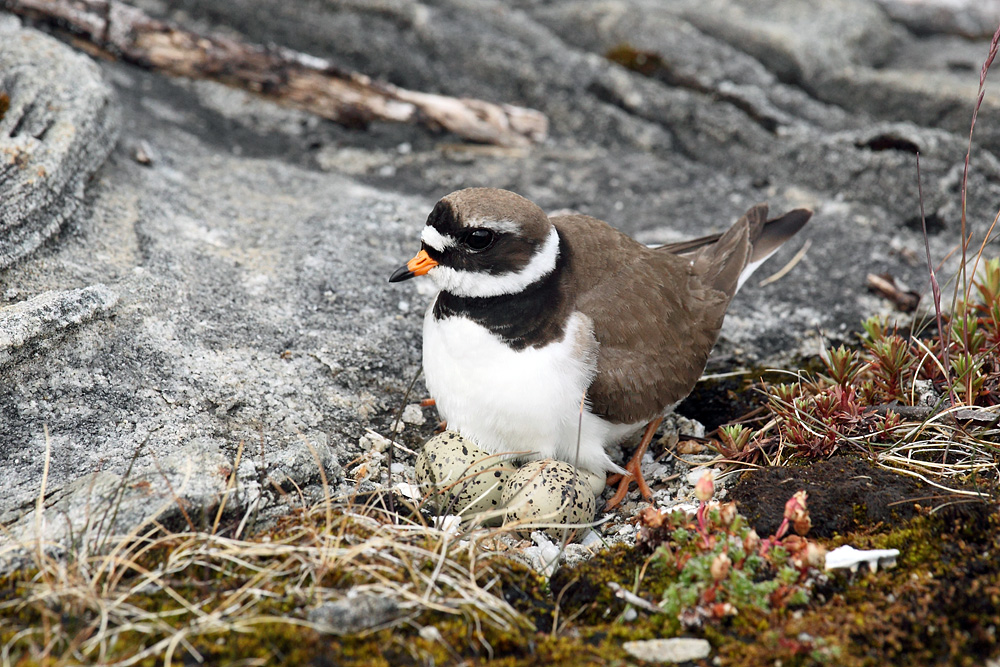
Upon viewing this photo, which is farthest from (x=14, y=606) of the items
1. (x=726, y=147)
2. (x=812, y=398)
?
(x=726, y=147)

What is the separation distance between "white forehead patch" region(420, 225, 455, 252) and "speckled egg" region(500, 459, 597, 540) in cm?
117

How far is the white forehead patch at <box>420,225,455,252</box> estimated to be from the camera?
3.98 m

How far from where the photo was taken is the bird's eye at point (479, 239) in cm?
394

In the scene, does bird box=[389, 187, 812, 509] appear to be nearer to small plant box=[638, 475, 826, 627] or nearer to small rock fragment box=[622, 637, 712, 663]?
small plant box=[638, 475, 826, 627]

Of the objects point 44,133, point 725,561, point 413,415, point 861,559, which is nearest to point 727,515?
point 725,561

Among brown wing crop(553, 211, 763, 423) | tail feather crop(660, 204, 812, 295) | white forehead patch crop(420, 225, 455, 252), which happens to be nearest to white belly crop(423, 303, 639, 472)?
brown wing crop(553, 211, 763, 423)

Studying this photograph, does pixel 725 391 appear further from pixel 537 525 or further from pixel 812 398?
pixel 537 525

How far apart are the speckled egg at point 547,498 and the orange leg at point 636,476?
0.43 metres

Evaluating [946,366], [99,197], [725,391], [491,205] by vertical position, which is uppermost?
[491,205]

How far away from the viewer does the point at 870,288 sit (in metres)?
5.50

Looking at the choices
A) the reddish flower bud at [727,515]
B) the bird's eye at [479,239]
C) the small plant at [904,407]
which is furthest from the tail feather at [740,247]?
the reddish flower bud at [727,515]

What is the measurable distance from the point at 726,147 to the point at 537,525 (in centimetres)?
435

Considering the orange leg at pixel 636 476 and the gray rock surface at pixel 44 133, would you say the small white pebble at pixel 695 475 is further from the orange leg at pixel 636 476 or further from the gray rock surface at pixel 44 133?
the gray rock surface at pixel 44 133

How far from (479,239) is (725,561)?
75.1 inches
